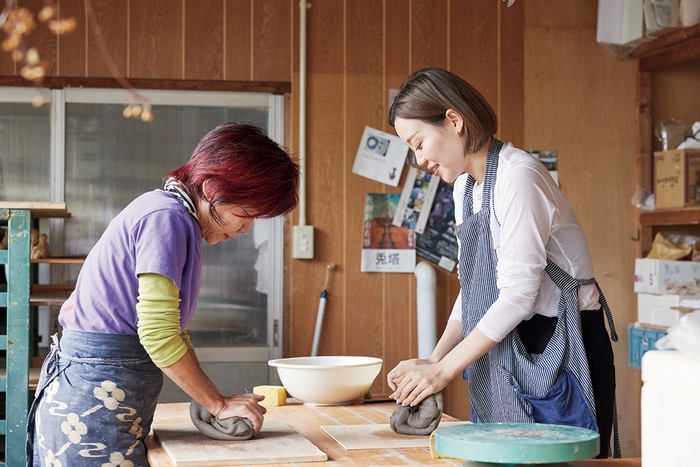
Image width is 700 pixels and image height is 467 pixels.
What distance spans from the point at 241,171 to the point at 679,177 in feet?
8.97

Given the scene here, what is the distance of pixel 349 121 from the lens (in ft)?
12.4

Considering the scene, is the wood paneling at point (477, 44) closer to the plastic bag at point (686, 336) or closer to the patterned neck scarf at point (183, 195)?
the patterned neck scarf at point (183, 195)

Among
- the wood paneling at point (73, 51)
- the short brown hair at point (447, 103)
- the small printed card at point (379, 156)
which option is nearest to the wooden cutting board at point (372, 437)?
the short brown hair at point (447, 103)

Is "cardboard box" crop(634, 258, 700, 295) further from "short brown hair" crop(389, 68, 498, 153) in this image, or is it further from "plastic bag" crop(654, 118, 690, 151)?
"short brown hair" crop(389, 68, 498, 153)

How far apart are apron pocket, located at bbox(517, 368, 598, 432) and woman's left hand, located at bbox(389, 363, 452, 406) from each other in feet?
0.60

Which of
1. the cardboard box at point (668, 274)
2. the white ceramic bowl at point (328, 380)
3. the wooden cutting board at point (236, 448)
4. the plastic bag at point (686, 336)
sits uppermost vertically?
the plastic bag at point (686, 336)

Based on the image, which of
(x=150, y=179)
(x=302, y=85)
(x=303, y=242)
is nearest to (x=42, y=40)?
(x=150, y=179)

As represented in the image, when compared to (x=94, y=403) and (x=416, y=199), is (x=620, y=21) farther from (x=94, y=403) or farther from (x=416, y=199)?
(x=94, y=403)

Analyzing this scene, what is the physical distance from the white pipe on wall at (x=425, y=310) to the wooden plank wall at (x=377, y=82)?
3.7 inches

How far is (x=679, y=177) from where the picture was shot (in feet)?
11.8

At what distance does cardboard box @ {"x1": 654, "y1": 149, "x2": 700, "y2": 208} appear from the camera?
358 cm

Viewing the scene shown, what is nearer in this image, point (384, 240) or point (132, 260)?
point (132, 260)

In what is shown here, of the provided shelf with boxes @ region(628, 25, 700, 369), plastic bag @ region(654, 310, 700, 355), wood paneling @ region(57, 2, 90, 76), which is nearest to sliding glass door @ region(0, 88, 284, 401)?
wood paneling @ region(57, 2, 90, 76)

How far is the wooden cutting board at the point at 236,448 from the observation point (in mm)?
1340
